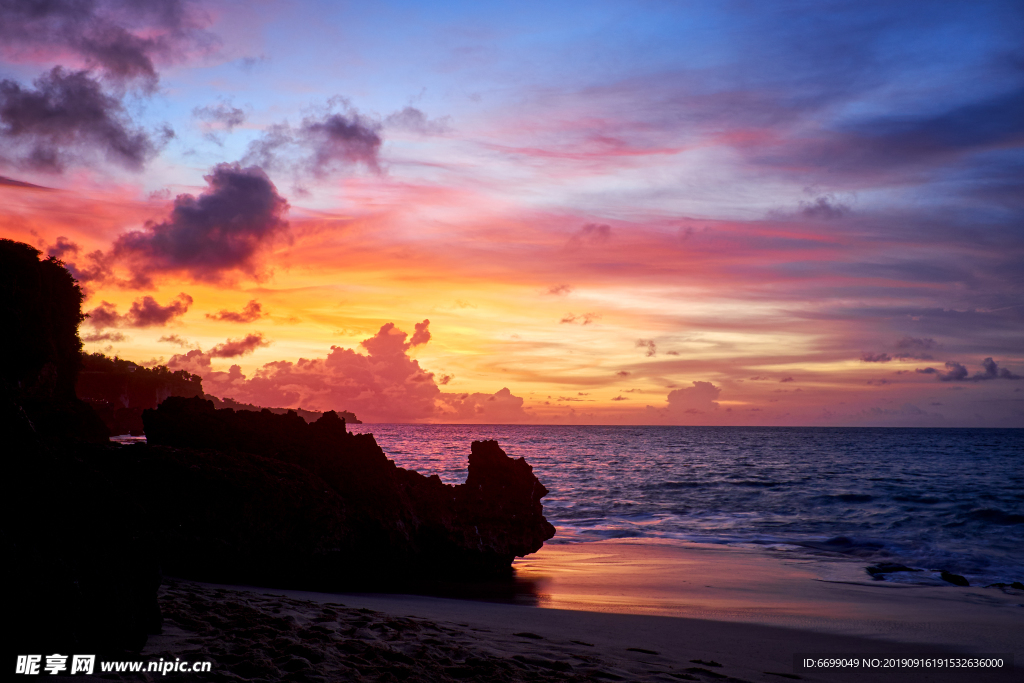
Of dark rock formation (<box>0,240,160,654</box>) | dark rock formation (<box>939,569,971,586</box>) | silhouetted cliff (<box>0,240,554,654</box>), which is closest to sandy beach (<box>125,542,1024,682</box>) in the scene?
dark rock formation (<box>0,240,160,654</box>)

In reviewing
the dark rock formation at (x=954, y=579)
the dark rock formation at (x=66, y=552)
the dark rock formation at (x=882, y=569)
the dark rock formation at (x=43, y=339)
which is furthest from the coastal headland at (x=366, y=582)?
the dark rock formation at (x=954, y=579)

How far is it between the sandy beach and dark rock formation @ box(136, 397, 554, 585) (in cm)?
89

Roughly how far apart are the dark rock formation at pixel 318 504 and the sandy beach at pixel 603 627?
889 mm

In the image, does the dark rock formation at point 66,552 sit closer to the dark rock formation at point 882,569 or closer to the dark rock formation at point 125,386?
the dark rock formation at point 882,569

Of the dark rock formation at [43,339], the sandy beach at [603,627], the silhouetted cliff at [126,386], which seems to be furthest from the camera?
the silhouetted cliff at [126,386]

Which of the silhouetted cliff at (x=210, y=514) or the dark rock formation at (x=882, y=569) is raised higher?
the silhouetted cliff at (x=210, y=514)

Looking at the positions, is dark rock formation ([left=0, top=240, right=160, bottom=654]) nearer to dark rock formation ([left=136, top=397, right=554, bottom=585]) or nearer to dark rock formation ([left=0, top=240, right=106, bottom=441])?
dark rock formation ([left=136, top=397, right=554, bottom=585])

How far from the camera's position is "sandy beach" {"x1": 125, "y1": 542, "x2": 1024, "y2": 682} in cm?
598

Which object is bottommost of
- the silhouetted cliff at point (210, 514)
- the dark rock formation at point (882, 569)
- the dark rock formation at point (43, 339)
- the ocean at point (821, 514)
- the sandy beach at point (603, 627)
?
the ocean at point (821, 514)

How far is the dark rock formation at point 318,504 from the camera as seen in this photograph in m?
9.66

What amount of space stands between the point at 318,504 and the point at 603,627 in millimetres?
5085

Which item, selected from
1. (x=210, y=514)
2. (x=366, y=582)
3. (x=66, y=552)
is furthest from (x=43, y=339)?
(x=66, y=552)

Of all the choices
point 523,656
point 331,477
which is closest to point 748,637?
point 523,656

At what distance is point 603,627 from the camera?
9289 millimetres
